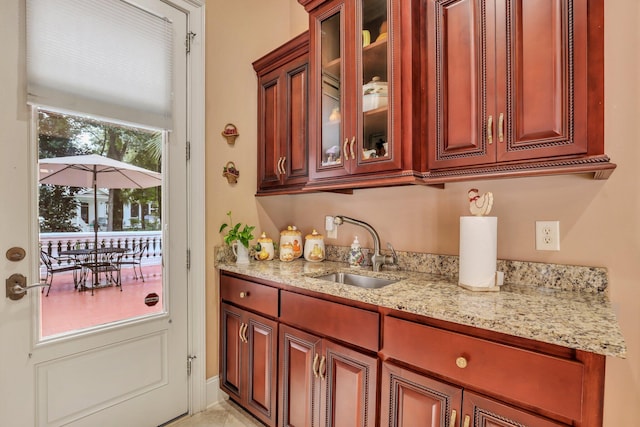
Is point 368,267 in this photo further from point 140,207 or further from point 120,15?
point 120,15

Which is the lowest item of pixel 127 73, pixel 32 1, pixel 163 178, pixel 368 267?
pixel 368 267

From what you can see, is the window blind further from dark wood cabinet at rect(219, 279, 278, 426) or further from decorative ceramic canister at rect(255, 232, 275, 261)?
dark wood cabinet at rect(219, 279, 278, 426)

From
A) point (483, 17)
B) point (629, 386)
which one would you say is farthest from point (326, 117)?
point (629, 386)

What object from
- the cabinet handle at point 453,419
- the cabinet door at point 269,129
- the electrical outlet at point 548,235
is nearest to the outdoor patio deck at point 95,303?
the cabinet door at point 269,129

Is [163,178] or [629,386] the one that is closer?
[629,386]

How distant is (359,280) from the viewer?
176 centimetres

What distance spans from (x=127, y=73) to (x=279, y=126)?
0.90 meters

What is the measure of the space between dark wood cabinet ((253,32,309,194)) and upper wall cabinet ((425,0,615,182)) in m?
0.84

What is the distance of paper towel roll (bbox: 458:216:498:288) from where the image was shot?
4.11 ft

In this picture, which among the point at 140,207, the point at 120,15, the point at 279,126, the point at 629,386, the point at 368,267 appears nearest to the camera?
the point at 629,386

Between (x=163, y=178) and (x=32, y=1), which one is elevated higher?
(x=32, y=1)

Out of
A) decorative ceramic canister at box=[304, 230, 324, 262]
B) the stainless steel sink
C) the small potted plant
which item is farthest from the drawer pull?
the small potted plant

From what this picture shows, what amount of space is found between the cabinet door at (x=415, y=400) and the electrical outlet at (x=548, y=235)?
769 mm

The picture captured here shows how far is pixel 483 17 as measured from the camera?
1227mm
